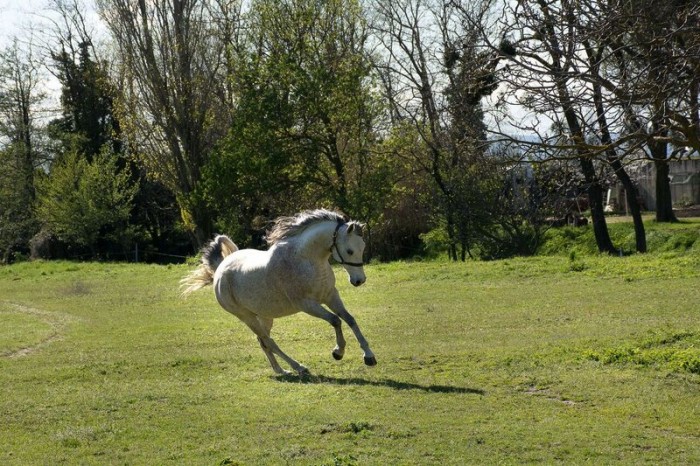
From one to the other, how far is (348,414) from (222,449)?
1.67 meters

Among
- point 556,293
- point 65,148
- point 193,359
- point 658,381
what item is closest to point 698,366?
point 658,381

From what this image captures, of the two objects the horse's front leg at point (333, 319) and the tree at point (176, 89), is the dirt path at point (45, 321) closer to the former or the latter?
the horse's front leg at point (333, 319)

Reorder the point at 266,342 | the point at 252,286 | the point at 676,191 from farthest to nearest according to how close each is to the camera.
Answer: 1. the point at 676,191
2. the point at 266,342
3. the point at 252,286

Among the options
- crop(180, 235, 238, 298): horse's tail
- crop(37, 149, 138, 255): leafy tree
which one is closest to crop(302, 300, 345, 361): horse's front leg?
crop(180, 235, 238, 298): horse's tail

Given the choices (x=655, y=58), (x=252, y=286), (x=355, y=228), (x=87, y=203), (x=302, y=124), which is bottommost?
(x=252, y=286)

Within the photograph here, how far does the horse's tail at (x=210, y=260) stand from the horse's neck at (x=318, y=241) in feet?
9.09

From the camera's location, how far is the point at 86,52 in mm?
62156

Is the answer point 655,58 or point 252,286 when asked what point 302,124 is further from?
point 655,58

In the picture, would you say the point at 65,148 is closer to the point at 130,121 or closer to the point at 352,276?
the point at 130,121

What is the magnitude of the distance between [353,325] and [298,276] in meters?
1.10

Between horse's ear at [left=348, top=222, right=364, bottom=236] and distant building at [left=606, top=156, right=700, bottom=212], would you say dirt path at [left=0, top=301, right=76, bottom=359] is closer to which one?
horse's ear at [left=348, top=222, right=364, bottom=236]

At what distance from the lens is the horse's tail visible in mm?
16172

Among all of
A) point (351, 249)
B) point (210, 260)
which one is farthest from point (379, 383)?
point (210, 260)

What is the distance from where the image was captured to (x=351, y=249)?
13.1 metres
